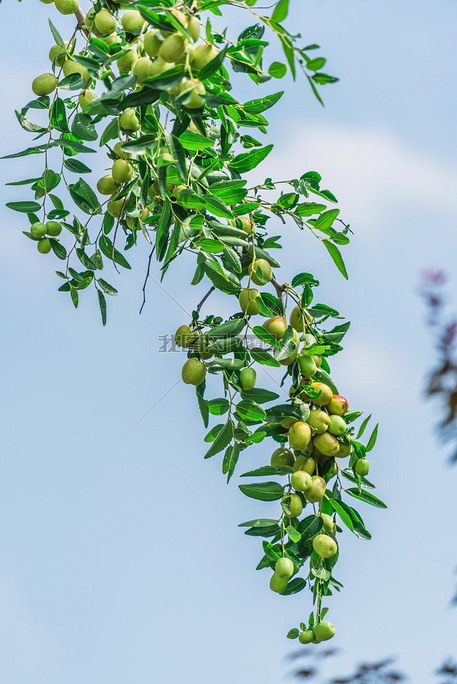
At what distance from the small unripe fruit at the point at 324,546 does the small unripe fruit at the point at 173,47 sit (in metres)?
1.13

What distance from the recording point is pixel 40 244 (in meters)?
2.30

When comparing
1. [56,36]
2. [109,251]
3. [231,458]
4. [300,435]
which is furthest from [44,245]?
[300,435]

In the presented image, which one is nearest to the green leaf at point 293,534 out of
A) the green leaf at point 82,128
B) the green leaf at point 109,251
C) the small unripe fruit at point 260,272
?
the small unripe fruit at point 260,272

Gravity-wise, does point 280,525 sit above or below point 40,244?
below

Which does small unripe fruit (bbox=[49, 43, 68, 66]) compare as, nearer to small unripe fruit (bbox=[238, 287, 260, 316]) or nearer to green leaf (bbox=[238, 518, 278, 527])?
small unripe fruit (bbox=[238, 287, 260, 316])

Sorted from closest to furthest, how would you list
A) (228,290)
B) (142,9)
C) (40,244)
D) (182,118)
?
1. (142,9)
2. (182,118)
3. (228,290)
4. (40,244)

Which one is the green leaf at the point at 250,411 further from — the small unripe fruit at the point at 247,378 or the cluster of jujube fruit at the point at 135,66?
the cluster of jujube fruit at the point at 135,66

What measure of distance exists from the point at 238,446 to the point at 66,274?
70 cm

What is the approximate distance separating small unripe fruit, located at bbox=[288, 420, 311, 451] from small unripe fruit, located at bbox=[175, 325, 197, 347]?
0.33 m

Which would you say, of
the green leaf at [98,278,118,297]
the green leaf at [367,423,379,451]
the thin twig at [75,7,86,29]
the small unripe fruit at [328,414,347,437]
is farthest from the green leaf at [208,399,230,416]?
the thin twig at [75,7,86,29]

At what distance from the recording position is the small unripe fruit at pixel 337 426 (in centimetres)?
203

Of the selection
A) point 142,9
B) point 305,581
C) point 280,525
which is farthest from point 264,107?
point 305,581

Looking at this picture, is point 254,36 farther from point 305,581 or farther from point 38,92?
point 305,581

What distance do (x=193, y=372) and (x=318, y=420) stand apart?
32 centimetres
